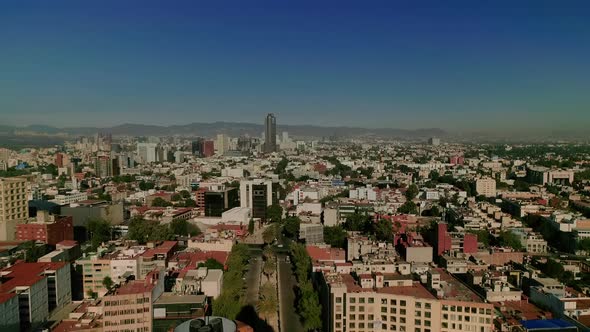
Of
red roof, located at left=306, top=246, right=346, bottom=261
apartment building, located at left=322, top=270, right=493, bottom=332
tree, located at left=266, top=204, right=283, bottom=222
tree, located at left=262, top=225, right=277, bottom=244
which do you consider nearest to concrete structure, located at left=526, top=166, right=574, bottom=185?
tree, located at left=266, top=204, right=283, bottom=222

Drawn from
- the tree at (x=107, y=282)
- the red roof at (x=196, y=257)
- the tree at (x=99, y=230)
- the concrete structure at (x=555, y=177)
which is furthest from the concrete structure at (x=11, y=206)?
the concrete structure at (x=555, y=177)

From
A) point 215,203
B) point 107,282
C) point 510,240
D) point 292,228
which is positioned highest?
point 215,203

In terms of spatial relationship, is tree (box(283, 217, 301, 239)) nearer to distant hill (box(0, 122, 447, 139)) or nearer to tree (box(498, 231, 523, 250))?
tree (box(498, 231, 523, 250))

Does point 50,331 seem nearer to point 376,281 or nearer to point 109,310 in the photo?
point 109,310

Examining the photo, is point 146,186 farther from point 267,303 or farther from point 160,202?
point 267,303

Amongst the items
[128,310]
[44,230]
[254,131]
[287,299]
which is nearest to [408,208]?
[287,299]

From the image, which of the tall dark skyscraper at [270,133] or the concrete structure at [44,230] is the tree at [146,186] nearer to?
the concrete structure at [44,230]

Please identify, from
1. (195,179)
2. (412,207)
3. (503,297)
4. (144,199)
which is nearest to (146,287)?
(503,297)
